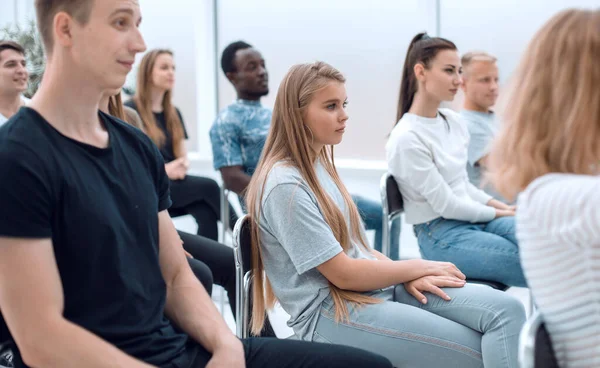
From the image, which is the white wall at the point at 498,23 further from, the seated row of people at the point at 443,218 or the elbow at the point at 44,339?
the elbow at the point at 44,339

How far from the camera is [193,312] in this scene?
54.9 inches

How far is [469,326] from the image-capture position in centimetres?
175

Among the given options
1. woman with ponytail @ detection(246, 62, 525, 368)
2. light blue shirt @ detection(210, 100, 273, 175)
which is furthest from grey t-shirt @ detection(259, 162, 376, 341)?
light blue shirt @ detection(210, 100, 273, 175)

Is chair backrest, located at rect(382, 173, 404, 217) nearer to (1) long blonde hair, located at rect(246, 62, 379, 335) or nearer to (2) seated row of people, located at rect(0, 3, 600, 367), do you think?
(2) seated row of people, located at rect(0, 3, 600, 367)

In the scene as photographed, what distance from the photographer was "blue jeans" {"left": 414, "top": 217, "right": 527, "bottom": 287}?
2.26 m

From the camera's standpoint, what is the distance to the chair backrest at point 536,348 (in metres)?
1.06

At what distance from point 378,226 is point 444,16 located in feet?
4.99

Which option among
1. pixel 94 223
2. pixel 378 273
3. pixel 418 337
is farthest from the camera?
pixel 378 273

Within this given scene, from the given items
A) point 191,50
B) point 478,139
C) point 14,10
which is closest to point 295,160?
point 478,139

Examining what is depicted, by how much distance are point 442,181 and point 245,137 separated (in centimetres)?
117

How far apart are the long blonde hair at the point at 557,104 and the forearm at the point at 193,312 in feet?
2.07

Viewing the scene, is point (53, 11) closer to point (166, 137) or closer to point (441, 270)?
point (441, 270)

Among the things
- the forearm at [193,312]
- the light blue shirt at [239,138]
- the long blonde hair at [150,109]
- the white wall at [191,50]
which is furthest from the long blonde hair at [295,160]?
the white wall at [191,50]

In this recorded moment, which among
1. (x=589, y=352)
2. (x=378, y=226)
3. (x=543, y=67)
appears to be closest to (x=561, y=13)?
(x=543, y=67)
